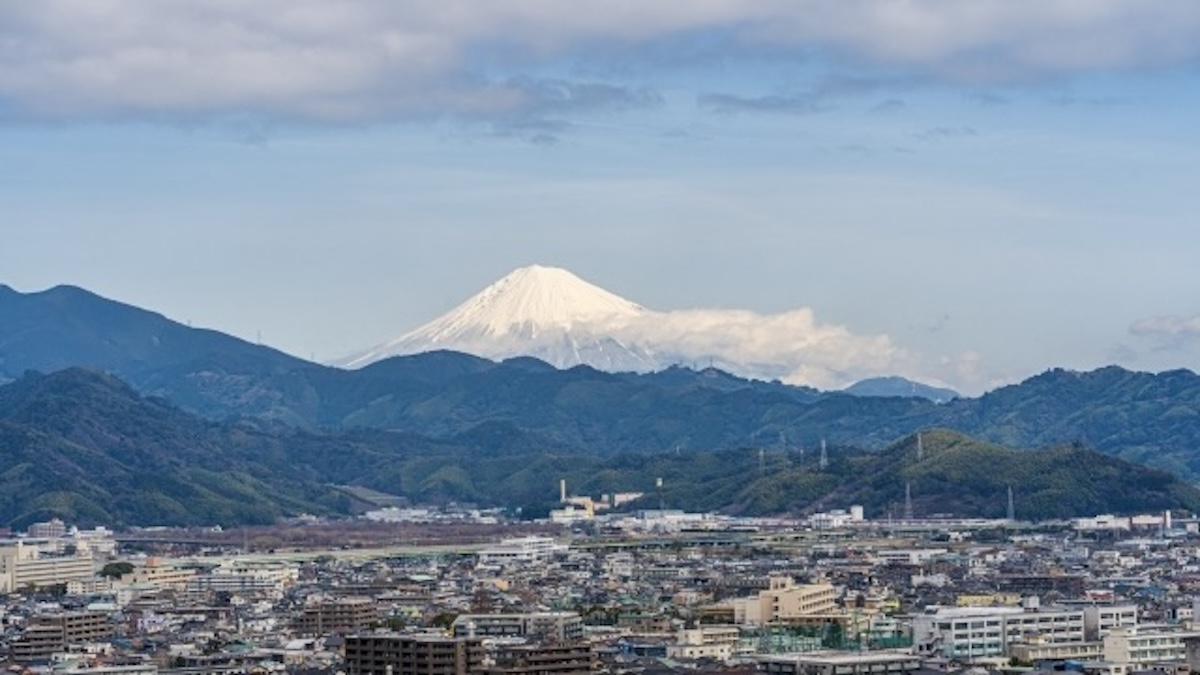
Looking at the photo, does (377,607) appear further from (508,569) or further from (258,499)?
(258,499)

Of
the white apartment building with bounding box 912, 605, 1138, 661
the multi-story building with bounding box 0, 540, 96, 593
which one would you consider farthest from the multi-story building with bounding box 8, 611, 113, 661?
the multi-story building with bounding box 0, 540, 96, 593

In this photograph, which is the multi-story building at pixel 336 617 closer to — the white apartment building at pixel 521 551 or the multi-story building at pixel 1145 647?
the multi-story building at pixel 1145 647

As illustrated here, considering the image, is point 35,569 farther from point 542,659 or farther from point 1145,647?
point 542,659

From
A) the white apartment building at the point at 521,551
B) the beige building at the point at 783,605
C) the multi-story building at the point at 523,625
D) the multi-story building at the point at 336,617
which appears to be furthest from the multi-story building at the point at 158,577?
the multi-story building at the point at 523,625

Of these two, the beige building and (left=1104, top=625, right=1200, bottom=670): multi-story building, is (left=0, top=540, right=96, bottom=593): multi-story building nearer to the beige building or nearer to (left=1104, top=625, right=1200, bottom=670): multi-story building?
the beige building

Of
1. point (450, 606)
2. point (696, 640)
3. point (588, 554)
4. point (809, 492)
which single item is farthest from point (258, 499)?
point (696, 640)

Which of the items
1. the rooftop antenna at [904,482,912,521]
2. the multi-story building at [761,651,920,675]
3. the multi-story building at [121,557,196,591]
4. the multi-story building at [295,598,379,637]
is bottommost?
the multi-story building at [761,651,920,675]
